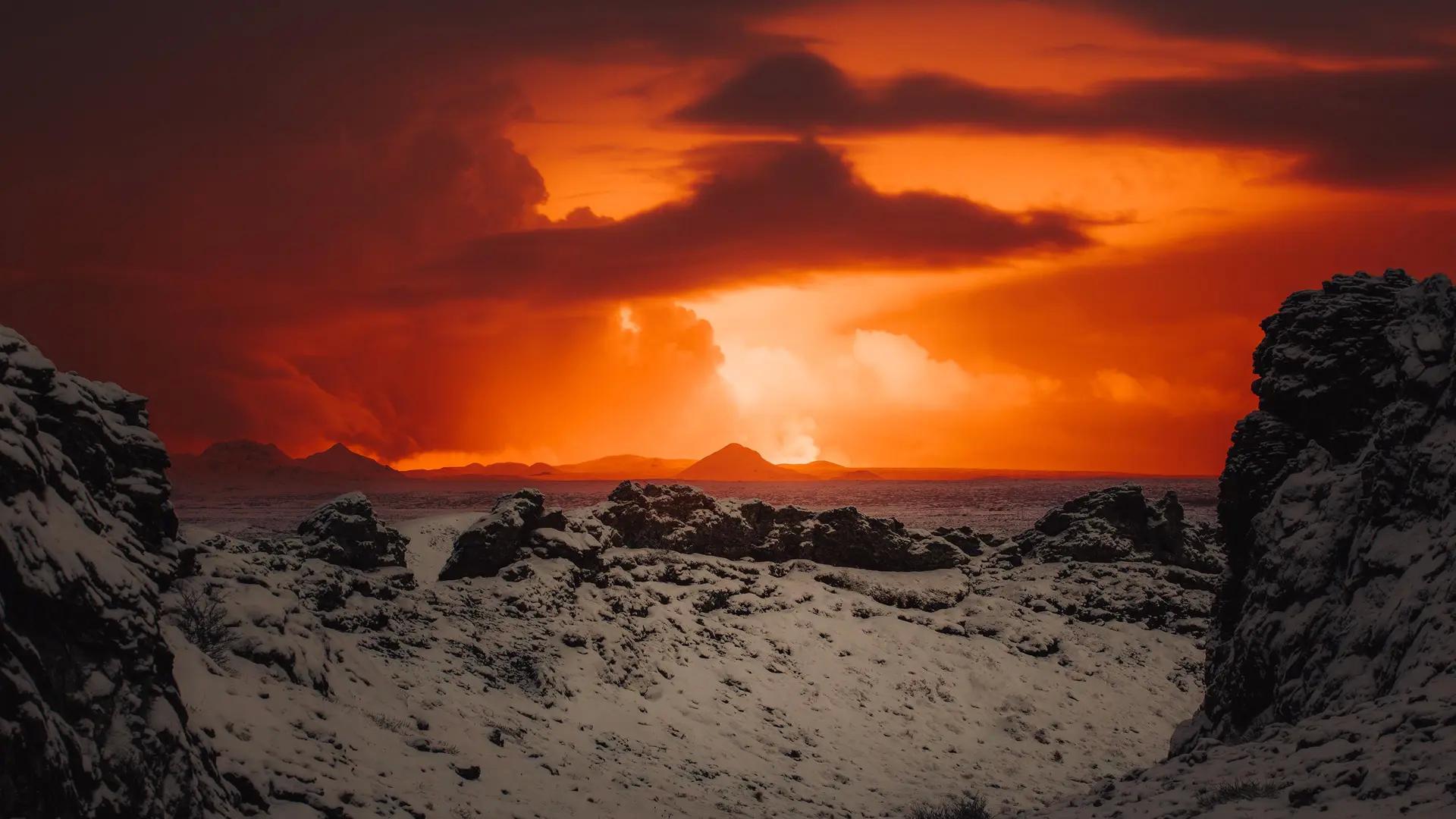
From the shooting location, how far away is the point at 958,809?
33.9 metres

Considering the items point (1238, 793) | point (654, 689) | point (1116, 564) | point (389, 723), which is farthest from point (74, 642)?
point (1116, 564)

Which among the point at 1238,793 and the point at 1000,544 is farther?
the point at 1000,544

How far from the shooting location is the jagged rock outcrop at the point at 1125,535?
6638 centimetres

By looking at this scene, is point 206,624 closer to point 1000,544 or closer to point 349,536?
point 349,536

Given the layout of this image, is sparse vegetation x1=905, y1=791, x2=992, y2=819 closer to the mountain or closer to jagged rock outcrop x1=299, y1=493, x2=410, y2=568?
the mountain

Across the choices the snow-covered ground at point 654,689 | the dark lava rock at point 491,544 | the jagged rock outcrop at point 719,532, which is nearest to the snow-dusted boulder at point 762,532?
the jagged rock outcrop at point 719,532

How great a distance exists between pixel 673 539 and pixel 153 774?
45141 millimetres

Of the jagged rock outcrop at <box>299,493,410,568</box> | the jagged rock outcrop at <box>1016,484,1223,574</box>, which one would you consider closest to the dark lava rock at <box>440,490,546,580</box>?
the jagged rock outcrop at <box>299,493,410,568</box>

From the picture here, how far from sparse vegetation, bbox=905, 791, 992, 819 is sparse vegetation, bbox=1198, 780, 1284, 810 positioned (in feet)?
41.7

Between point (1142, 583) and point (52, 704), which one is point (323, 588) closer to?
point (52, 704)

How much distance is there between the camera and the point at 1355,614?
19938 millimetres

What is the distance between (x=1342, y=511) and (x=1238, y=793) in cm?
1024

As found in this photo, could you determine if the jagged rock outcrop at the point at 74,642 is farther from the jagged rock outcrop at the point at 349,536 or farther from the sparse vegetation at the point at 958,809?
the jagged rock outcrop at the point at 349,536

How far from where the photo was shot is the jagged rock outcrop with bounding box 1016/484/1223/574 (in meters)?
66.4
